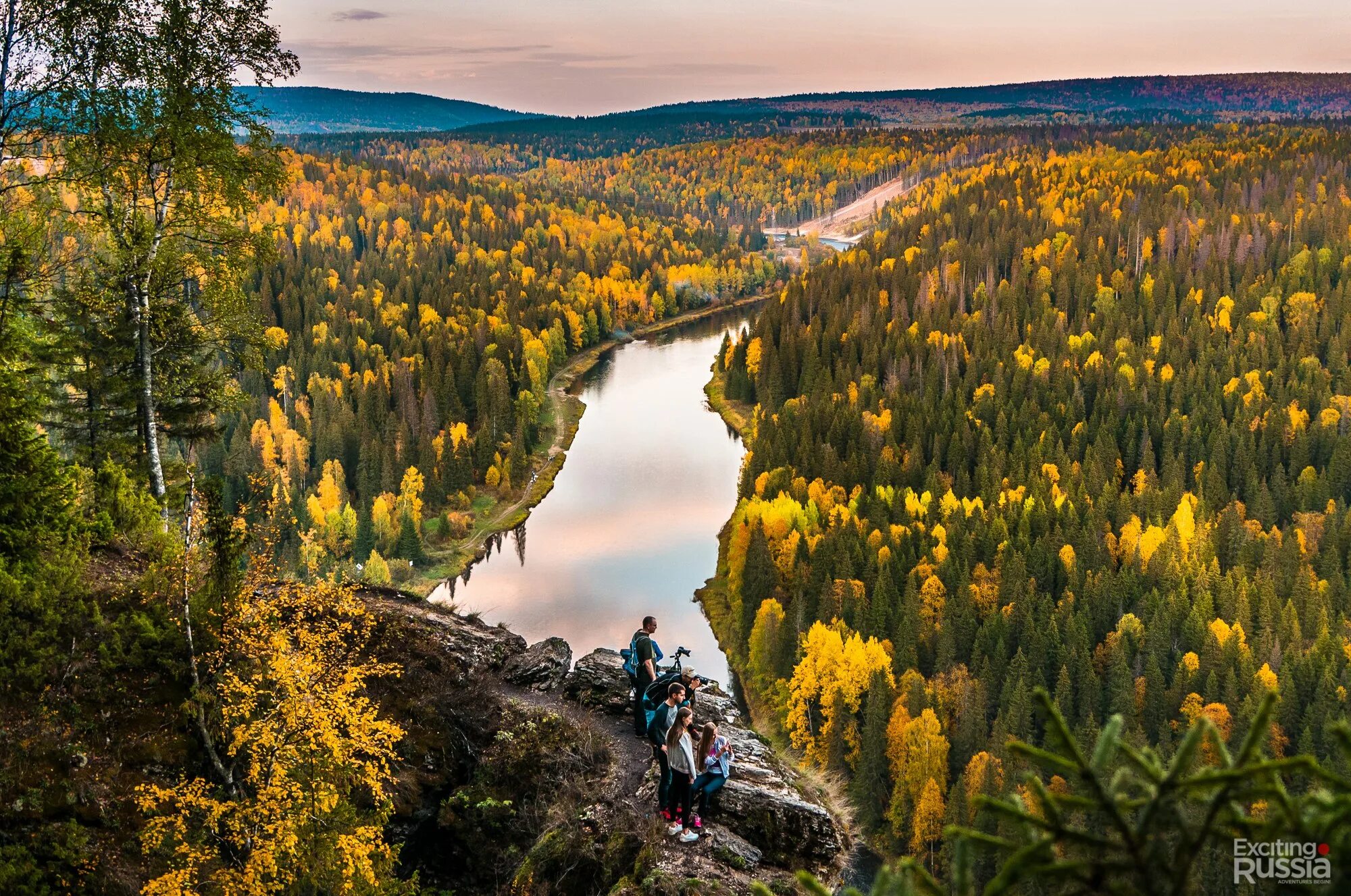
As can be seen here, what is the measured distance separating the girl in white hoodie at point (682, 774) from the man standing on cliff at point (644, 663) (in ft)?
6.96

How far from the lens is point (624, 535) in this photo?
69.4m

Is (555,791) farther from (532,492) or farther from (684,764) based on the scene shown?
(532,492)

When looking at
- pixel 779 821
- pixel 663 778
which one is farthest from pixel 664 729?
pixel 779 821

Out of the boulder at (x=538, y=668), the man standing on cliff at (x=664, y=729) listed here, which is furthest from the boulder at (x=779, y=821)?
the boulder at (x=538, y=668)

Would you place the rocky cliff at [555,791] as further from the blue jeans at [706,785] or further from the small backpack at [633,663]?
the small backpack at [633,663]

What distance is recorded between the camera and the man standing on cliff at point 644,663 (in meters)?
16.3

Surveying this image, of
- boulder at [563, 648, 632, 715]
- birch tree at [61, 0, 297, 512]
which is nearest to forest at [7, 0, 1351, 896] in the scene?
birch tree at [61, 0, 297, 512]

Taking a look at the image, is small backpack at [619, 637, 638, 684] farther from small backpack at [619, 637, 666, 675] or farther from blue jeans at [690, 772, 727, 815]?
blue jeans at [690, 772, 727, 815]

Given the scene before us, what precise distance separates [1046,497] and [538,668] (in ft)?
168

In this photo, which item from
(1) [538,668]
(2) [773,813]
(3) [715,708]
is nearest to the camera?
(2) [773,813]

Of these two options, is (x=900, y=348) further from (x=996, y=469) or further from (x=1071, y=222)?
(x=1071, y=222)

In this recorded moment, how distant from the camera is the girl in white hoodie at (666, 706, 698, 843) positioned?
13.2m

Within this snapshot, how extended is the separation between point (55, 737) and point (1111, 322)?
10102cm

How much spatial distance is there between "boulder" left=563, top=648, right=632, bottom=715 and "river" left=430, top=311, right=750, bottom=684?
30.9 m
